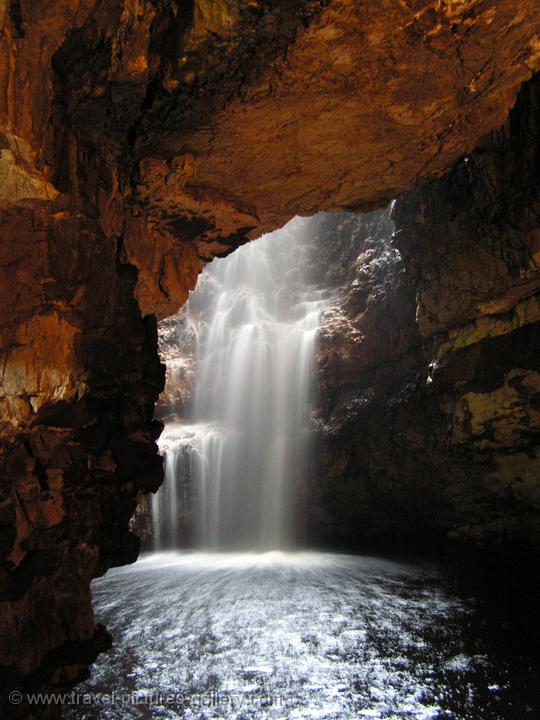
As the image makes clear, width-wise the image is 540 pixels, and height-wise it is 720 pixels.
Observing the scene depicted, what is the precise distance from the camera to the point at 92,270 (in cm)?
513

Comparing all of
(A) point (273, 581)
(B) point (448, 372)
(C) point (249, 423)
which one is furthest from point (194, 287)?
(C) point (249, 423)

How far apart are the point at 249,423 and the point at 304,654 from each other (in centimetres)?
1480

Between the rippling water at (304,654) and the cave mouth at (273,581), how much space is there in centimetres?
3

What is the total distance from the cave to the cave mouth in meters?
0.08

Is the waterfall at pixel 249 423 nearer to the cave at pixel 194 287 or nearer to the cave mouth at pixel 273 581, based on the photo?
the cave mouth at pixel 273 581

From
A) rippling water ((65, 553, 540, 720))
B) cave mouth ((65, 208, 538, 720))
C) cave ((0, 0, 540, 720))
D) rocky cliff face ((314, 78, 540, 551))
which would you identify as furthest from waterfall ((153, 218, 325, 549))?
rippling water ((65, 553, 540, 720))

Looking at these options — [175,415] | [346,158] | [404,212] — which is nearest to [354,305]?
[404,212]

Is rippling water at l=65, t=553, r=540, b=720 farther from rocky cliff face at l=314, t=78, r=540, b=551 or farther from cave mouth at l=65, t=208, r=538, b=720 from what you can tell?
rocky cliff face at l=314, t=78, r=540, b=551

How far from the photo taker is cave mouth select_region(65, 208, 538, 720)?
609cm

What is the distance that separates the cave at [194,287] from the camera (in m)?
4.41

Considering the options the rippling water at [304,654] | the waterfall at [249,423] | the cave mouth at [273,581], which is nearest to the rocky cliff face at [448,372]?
the cave mouth at [273,581]

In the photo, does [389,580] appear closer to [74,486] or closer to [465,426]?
[465,426]

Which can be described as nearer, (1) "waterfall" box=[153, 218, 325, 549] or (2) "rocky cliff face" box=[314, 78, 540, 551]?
(2) "rocky cliff face" box=[314, 78, 540, 551]

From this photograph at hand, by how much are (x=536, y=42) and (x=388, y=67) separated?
1787 millimetres
